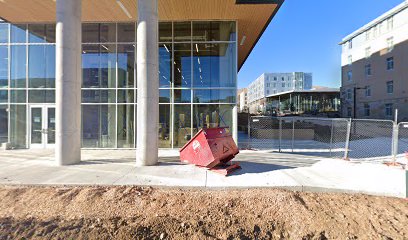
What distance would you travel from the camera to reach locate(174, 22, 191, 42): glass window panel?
13.6 meters

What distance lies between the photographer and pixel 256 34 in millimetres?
15469

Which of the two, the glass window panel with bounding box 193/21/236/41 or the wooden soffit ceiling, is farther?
the glass window panel with bounding box 193/21/236/41

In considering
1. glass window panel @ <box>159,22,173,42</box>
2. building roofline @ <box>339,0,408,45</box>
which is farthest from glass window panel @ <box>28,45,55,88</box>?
building roofline @ <box>339,0,408,45</box>

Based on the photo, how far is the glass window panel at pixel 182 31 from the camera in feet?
44.7

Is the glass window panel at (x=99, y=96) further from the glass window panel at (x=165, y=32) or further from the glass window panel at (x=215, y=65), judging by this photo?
the glass window panel at (x=215, y=65)

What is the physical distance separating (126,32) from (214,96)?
624 cm

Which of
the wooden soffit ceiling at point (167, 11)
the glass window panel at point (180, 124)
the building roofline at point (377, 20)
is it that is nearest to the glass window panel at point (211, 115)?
the glass window panel at point (180, 124)

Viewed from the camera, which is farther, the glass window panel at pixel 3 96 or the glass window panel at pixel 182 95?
the glass window panel at pixel 3 96

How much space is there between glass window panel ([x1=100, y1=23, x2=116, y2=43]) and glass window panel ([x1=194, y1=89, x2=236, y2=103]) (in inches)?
227

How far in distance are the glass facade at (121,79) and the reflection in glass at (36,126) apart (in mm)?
151

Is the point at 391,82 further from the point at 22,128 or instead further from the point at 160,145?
the point at 22,128

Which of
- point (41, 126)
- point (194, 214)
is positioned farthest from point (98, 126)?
point (194, 214)

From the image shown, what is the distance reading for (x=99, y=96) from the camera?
1354 cm

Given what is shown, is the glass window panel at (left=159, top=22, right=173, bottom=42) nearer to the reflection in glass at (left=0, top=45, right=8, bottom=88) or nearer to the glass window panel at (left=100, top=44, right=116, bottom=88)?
the glass window panel at (left=100, top=44, right=116, bottom=88)
